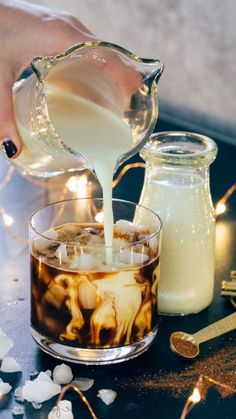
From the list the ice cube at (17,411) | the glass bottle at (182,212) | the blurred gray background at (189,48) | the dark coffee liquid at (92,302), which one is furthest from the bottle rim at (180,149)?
the blurred gray background at (189,48)

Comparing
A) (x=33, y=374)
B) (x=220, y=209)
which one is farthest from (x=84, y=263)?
(x=220, y=209)

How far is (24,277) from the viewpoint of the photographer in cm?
111

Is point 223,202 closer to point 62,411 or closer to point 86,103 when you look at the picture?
point 86,103

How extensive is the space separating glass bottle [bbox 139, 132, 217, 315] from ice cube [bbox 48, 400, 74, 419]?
Answer: 0.79 feet

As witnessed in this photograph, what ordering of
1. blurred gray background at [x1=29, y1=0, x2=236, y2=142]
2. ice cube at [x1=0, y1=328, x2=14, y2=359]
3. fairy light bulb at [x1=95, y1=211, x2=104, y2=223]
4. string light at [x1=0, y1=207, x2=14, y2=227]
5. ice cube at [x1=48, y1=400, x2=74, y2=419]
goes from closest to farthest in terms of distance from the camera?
ice cube at [x1=48, y1=400, x2=74, y2=419]
ice cube at [x1=0, y1=328, x2=14, y2=359]
fairy light bulb at [x1=95, y1=211, x2=104, y2=223]
string light at [x1=0, y1=207, x2=14, y2=227]
blurred gray background at [x1=29, y1=0, x2=236, y2=142]

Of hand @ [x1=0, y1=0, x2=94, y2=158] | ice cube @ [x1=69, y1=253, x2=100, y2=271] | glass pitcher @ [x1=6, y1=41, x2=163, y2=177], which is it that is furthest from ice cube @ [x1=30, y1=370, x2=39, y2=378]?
hand @ [x1=0, y1=0, x2=94, y2=158]

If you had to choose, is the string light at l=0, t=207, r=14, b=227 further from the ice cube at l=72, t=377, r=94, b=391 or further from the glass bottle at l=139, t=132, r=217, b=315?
the ice cube at l=72, t=377, r=94, b=391

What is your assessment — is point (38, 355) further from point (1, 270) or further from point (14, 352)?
point (1, 270)

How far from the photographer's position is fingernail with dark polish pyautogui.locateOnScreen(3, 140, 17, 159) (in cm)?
98

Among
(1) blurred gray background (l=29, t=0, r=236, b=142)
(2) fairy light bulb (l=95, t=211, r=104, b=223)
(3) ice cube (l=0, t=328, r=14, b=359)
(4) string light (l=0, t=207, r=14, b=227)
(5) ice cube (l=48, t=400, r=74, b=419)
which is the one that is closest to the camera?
(5) ice cube (l=48, t=400, r=74, b=419)

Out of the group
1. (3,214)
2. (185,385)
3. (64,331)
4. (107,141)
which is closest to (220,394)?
(185,385)

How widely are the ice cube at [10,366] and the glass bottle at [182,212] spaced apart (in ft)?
0.70

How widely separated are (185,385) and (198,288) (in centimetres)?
17

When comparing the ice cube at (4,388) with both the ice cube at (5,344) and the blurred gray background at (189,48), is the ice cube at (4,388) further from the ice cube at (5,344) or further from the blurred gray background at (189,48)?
the blurred gray background at (189,48)
